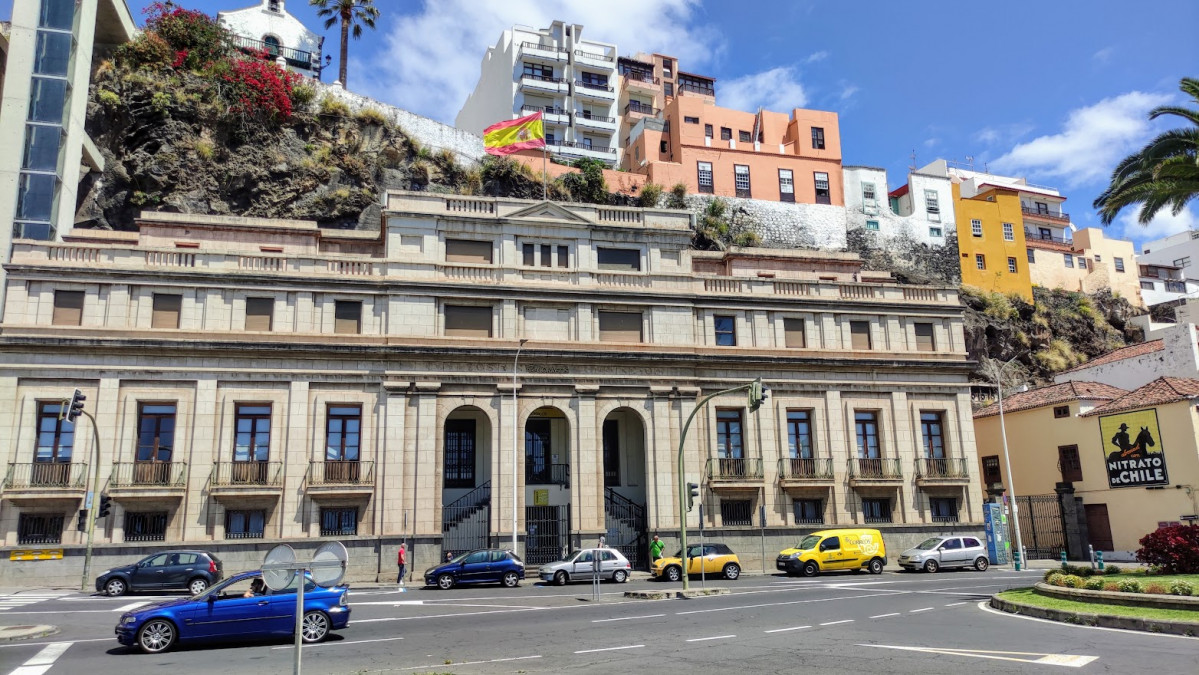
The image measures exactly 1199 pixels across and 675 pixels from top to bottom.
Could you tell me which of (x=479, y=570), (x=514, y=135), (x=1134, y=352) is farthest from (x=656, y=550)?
(x=1134, y=352)

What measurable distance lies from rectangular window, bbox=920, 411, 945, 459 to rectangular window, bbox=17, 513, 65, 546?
3693 cm

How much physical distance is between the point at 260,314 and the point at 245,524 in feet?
27.9

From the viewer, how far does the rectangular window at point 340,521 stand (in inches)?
1353

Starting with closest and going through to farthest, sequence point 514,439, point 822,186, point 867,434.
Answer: point 514,439 → point 867,434 → point 822,186

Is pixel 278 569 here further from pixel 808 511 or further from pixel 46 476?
pixel 808 511

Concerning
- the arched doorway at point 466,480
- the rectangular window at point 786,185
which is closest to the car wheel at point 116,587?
the arched doorway at point 466,480

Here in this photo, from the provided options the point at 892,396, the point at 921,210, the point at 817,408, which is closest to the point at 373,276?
the point at 817,408

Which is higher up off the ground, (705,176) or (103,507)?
(705,176)

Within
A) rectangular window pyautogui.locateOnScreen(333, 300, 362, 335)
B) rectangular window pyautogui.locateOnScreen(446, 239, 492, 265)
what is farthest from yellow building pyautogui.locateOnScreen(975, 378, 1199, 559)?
rectangular window pyautogui.locateOnScreen(333, 300, 362, 335)

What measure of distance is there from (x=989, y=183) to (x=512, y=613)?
263 ft

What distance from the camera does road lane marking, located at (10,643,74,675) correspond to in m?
14.2

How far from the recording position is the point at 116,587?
89.9 ft

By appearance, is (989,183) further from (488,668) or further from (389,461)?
(488,668)

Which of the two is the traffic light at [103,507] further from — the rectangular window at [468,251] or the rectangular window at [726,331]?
the rectangular window at [726,331]
